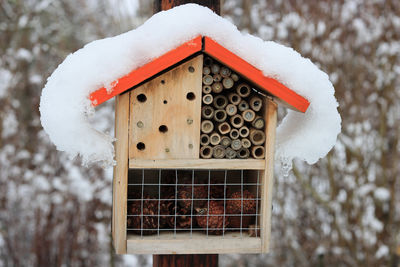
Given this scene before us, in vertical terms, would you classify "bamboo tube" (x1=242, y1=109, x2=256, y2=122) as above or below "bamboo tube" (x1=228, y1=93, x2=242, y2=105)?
below

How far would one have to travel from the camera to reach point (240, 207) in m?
1.88

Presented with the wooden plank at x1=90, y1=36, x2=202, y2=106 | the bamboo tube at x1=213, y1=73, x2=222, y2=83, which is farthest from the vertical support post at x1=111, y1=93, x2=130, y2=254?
the bamboo tube at x1=213, y1=73, x2=222, y2=83

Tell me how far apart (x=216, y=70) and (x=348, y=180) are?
2.80 metres

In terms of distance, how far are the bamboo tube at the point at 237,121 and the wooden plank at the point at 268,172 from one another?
97 millimetres

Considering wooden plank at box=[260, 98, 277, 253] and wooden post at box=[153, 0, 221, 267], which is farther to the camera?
wooden post at box=[153, 0, 221, 267]

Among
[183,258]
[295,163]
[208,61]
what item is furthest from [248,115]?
[295,163]

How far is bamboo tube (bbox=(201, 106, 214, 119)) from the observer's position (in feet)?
5.81

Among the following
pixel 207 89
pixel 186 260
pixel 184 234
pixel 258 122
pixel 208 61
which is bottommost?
pixel 186 260

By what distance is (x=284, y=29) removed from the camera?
4.18 meters

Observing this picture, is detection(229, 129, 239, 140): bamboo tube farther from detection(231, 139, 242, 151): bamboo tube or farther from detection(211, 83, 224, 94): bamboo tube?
detection(211, 83, 224, 94): bamboo tube

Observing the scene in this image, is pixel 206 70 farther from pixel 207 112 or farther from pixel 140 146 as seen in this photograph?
pixel 140 146

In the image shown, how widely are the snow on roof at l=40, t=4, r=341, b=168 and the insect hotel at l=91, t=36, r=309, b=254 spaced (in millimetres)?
43

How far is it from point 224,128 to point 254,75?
24 centimetres

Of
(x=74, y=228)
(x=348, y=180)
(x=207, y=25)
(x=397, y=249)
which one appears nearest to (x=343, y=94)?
(x=348, y=180)
